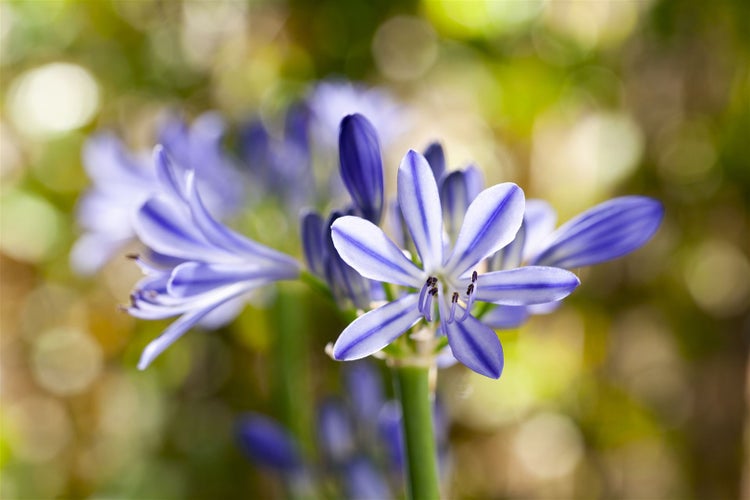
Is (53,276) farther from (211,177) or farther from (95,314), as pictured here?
(211,177)

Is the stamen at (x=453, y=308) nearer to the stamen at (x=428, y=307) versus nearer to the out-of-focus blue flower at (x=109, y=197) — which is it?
the stamen at (x=428, y=307)

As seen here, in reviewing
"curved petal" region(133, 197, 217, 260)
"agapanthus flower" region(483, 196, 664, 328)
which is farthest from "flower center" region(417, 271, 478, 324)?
"curved petal" region(133, 197, 217, 260)

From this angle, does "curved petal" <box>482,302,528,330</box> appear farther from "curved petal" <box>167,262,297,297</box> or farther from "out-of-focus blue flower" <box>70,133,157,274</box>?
"out-of-focus blue flower" <box>70,133,157,274</box>

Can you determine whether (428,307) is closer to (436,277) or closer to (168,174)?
(436,277)

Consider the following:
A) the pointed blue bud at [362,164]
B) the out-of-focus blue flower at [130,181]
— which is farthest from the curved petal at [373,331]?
the out-of-focus blue flower at [130,181]

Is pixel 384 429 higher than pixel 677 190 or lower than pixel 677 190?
lower

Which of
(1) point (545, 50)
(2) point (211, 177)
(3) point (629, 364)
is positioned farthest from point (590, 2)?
(2) point (211, 177)
